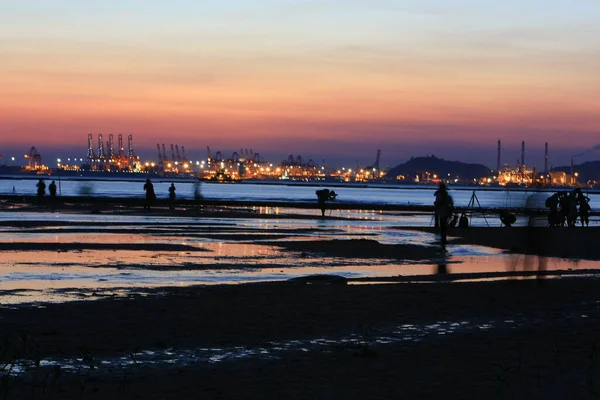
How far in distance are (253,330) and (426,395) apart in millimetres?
3298

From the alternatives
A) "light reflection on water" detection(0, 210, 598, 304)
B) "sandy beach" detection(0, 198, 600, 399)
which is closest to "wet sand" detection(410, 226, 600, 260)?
"light reflection on water" detection(0, 210, 598, 304)

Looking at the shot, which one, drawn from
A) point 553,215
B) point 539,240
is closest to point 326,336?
point 539,240

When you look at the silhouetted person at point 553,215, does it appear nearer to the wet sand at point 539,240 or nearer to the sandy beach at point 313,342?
the wet sand at point 539,240

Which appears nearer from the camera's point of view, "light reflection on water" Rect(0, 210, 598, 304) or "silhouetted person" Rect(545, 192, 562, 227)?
"light reflection on water" Rect(0, 210, 598, 304)

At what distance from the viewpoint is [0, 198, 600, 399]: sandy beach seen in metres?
6.99

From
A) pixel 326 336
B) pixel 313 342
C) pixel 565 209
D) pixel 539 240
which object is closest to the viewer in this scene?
pixel 313 342

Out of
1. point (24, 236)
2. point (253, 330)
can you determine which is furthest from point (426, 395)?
point (24, 236)

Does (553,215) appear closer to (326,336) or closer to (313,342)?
(326,336)

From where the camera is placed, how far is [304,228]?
3309 cm

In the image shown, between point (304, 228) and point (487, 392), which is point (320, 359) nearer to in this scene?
point (487, 392)

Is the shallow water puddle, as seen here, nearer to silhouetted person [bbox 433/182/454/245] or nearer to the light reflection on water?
the light reflection on water

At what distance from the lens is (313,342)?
29.6ft

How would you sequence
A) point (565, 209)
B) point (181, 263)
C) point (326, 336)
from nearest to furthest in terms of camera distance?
point (326, 336) → point (181, 263) → point (565, 209)

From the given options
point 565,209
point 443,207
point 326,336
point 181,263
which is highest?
point 443,207
